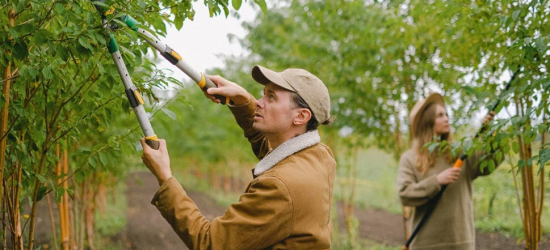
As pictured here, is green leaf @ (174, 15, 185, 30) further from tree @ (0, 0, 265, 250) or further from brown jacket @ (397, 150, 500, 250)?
brown jacket @ (397, 150, 500, 250)

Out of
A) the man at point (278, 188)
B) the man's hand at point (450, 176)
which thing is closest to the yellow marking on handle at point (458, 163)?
the man's hand at point (450, 176)

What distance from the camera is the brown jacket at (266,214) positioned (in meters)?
1.80

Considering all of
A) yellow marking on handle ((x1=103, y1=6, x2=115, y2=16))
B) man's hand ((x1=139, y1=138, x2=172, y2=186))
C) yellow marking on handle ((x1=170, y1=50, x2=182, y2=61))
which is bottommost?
man's hand ((x1=139, y1=138, x2=172, y2=186))

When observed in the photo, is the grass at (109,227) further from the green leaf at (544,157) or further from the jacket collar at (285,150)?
the green leaf at (544,157)

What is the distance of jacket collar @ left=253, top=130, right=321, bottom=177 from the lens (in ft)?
6.63

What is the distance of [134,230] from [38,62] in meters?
9.00

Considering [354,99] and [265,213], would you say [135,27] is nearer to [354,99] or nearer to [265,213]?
[265,213]

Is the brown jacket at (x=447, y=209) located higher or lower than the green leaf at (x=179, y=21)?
lower

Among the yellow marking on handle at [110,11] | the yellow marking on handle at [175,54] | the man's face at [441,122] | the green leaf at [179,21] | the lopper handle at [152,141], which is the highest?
the green leaf at [179,21]

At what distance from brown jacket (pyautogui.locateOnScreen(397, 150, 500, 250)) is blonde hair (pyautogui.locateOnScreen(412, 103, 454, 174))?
2.8 inches

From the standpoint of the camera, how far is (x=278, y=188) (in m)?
1.81

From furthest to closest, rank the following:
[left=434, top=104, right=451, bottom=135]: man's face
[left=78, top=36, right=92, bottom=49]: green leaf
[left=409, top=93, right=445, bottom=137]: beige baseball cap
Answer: [left=409, top=93, right=445, bottom=137]: beige baseball cap → [left=434, top=104, right=451, bottom=135]: man's face → [left=78, top=36, right=92, bottom=49]: green leaf

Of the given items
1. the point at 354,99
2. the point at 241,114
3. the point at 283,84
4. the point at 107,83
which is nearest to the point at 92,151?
the point at 107,83

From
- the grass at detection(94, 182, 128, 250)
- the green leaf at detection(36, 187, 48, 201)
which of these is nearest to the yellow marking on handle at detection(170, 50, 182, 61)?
the green leaf at detection(36, 187, 48, 201)
